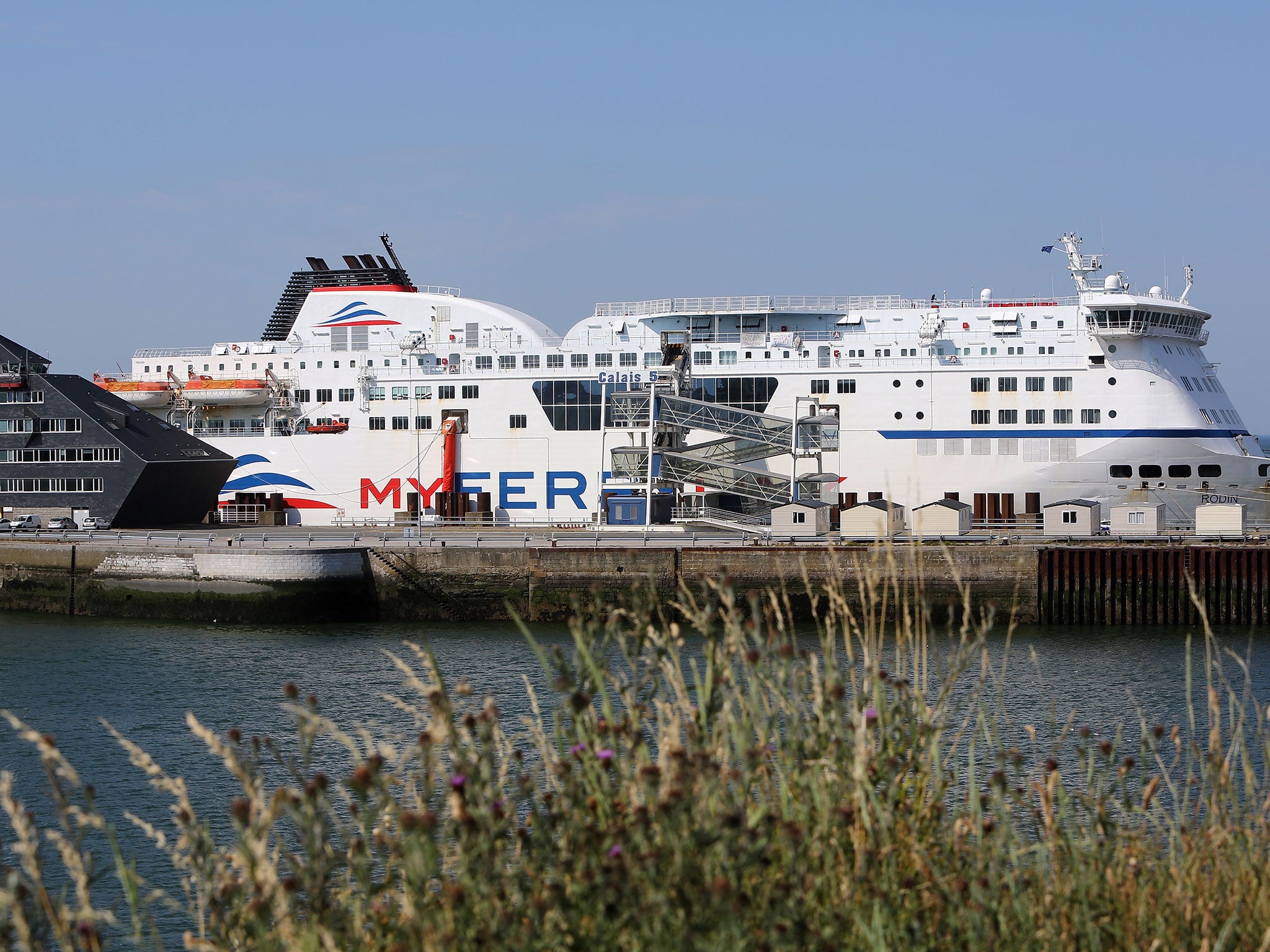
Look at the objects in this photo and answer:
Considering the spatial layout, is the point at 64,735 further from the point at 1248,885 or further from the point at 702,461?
the point at 702,461

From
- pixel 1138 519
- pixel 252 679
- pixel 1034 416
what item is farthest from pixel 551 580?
pixel 1034 416

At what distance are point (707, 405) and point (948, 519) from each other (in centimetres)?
918

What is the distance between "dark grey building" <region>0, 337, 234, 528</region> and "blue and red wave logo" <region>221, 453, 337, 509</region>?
132 inches

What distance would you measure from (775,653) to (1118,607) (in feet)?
98.9

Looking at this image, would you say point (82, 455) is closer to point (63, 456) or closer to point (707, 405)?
point (63, 456)

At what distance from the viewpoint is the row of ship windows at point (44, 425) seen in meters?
44.5

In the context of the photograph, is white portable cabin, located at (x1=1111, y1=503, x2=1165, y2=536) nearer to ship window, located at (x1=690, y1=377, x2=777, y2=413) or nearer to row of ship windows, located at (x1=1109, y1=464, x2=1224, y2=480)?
row of ship windows, located at (x1=1109, y1=464, x2=1224, y2=480)

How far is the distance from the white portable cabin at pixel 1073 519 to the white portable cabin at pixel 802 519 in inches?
252

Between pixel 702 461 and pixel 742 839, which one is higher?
pixel 702 461

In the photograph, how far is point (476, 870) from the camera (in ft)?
15.7

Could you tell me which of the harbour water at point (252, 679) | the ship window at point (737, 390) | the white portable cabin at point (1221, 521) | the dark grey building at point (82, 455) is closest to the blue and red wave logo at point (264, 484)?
the dark grey building at point (82, 455)

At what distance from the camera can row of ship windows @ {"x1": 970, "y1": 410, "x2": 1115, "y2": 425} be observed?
139 feet

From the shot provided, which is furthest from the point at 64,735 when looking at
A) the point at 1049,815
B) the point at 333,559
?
the point at 1049,815

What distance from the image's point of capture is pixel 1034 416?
140 ft
